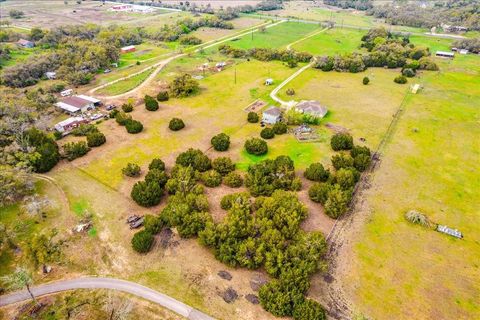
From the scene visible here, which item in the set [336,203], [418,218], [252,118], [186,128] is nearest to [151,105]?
[186,128]

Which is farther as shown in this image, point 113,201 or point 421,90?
point 421,90

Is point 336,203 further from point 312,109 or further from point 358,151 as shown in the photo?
point 312,109

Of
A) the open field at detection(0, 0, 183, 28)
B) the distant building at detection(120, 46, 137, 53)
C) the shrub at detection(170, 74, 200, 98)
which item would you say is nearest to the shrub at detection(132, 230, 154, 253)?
the shrub at detection(170, 74, 200, 98)

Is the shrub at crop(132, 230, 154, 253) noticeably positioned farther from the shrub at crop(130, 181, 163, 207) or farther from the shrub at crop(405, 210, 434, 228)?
the shrub at crop(405, 210, 434, 228)

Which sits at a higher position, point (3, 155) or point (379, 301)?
point (3, 155)

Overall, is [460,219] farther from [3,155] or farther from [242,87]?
[3,155]


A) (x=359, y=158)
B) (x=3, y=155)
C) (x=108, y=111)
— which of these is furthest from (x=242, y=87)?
(x=3, y=155)

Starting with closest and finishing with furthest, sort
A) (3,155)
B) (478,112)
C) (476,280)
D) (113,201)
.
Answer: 1. (476,280)
2. (113,201)
3. (3,155)
4. (478,112)
